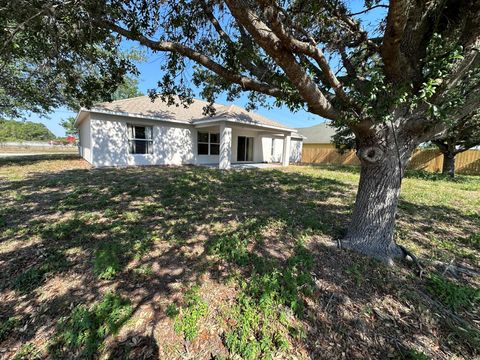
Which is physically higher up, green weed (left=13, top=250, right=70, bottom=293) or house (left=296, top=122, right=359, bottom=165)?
house (left=296, top=122, right=359, bottom=165)

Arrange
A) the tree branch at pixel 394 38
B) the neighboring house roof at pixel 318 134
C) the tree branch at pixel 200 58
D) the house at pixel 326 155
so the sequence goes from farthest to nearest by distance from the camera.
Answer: the neighboring house roof at pixel 318 134, the house at pixel 326 155, the tree branch at pixel 200 58, the tree branch at pixel 394 38

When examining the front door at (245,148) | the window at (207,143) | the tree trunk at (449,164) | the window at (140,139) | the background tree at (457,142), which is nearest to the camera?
the background tree at (457,142)

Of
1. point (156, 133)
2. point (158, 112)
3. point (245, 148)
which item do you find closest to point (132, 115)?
point (156, 133)

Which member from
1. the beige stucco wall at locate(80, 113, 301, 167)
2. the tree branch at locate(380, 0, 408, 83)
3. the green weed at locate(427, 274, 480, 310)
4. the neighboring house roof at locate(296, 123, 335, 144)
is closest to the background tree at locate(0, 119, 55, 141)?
the beige stucco wall at locate(80, 113, 301, 167)

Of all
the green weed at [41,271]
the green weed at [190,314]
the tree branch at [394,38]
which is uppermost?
the tree branch at [394,38]

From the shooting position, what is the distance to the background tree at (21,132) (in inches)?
2098

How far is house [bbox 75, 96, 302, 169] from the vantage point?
10031 millimetres

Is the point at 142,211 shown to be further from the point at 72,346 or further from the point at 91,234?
the point at 72,346

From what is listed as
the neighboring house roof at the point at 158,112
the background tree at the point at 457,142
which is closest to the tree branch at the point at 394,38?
the neighboring house roof at the point at 158,112

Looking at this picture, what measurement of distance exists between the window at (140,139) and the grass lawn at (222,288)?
22.1 ft

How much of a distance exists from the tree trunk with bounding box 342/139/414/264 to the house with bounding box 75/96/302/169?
27.5ft

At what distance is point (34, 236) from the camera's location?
3.35 meters

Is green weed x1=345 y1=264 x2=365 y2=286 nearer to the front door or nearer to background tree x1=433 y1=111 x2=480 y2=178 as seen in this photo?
background tree x1=433 y1=111 x2=480 y2=178

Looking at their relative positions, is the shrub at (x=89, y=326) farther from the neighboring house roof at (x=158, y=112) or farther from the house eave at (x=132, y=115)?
the house eave at (x=132, y=115)
